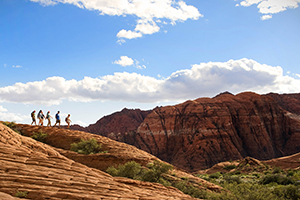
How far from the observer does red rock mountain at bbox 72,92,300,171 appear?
164 feet

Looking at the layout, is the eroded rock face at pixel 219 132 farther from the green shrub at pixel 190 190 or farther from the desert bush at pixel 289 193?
the green shrub at pixel 190 190

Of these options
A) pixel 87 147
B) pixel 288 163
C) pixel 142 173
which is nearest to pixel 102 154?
pixel 87 147

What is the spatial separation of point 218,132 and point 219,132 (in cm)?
30

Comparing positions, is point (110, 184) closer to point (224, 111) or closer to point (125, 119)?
point (224, 111)

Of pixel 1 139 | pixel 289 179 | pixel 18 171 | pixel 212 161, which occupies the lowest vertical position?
pixel 212 161

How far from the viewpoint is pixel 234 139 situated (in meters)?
52.6

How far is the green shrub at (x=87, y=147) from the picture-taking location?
18.7 metres

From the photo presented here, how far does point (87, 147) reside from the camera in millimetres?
18766

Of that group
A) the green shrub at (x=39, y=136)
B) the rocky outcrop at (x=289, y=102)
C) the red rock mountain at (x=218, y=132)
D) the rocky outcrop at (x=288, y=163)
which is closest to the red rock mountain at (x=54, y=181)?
the green shrub at (x=39, y=136)

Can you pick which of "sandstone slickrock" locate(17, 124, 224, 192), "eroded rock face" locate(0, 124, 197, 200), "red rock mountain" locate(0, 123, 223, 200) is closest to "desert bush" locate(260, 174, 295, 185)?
"sandstone slickrock" locate(17, 124, 224, 192)

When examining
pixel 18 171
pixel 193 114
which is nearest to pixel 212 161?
pixel 193 114

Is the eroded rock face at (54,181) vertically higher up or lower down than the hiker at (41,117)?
lower down

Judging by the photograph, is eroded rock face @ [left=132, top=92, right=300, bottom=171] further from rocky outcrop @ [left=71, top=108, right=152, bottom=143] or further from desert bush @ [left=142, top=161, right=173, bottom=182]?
desert bush @ [left=142, top=161, right=173, bottom=182]

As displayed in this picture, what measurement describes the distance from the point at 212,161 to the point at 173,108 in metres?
17.9
